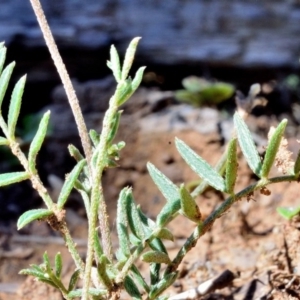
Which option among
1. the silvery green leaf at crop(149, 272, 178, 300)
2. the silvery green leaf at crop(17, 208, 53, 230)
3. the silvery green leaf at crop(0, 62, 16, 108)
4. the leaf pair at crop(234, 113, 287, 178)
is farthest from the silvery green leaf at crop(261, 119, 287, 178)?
the silvery green leaf at crop(0, 62, 16, 108)

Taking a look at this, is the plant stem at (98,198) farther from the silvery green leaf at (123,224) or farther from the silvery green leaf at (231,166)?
the silvery green leaf at (231,166)

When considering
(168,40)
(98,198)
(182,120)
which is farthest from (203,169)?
(168,40)

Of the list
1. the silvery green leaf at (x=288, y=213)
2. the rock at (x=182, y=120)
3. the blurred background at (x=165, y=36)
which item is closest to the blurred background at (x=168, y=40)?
the blurred background at (x=165, y=36)

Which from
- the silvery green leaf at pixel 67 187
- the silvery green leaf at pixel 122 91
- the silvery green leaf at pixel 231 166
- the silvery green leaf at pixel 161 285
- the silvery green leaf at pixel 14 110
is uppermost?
the silvery green leaf at pixel 14 110

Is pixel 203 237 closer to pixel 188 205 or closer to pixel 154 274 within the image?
pixel 154 274

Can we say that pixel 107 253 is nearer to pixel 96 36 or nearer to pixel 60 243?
pixel 60 243

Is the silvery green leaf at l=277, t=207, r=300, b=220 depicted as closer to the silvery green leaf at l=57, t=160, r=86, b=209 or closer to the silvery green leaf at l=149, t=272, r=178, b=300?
the silvery green leaf at l=149, t=272, r=178, b=300
